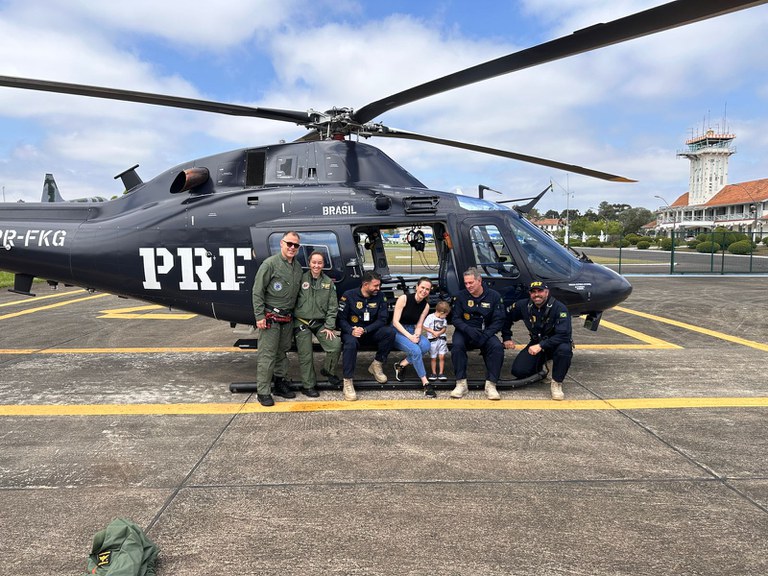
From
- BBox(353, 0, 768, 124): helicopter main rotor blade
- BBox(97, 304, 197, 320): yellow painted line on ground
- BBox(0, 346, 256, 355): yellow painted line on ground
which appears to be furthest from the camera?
BBox(97, 304, 197, 320): yellow painted line on ground

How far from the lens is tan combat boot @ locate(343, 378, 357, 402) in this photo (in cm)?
562

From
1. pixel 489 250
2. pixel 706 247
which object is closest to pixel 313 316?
pixel 489 250

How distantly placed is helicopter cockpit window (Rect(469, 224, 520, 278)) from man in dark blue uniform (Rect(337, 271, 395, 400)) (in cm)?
139

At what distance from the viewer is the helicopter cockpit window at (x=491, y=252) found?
250 inches

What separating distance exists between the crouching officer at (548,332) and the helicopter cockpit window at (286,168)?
10.9 ft

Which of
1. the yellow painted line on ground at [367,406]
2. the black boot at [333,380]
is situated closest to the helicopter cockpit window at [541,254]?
the yellow painted line on ground at [367,406]

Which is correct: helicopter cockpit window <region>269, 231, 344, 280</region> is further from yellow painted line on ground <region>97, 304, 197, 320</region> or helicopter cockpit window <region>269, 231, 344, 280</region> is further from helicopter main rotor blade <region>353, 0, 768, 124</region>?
yellow painted line on ground <region>97, 304, 197, 320</region>

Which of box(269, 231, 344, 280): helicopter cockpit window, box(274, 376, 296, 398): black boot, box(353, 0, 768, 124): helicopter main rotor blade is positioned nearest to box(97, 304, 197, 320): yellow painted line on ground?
box(269, 231, 344, 280): helicopter cockpit window

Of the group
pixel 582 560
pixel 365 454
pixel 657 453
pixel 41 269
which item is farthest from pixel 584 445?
pixel 41 269

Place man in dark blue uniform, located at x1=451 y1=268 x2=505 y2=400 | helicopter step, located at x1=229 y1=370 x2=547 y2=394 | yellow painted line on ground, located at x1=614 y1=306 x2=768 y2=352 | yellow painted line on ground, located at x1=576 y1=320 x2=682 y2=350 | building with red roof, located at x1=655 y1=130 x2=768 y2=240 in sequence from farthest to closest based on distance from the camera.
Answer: building with red roof, located at x1=655 y1=130 x2=768 y2=240 < yellow painted line on ground, located at x1=614 y1=306 x2=768 y2=352 < yellow painted line on ground, located at x1=576 y1=320 x2=682 y2=350 < helicopter step, located at x1=229 y1=370 x2=547 y2=394 < man in dark blue uniform, located at x1=451 y1=268 x2=505 y2=400

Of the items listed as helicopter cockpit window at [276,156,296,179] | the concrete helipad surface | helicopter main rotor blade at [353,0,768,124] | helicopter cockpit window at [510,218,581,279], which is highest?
helicopter main rotor blade at [353,0,768,124]

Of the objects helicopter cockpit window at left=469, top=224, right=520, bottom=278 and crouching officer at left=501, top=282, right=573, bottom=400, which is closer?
crouching officer at left=501, top=282, right=573, bottom=400

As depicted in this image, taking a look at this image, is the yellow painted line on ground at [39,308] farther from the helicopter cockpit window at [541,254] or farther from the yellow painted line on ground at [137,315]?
the helicopter cockpit window at [541,254]

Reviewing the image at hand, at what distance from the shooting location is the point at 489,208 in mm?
6492
